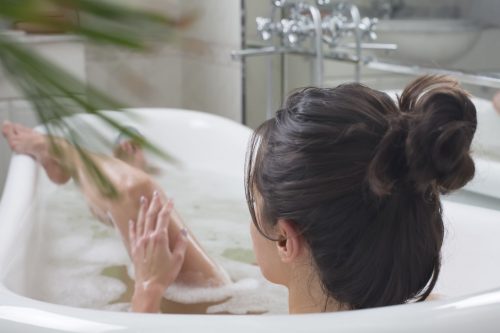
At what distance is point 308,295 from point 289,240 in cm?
10

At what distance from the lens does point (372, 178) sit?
1008 millimetres

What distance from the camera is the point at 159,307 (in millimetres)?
1760

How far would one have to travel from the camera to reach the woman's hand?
174 centimetres

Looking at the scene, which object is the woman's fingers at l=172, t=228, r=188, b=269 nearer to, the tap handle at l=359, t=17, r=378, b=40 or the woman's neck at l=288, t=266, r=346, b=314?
the woman's neck at l=288, t=266, r=346, b=314

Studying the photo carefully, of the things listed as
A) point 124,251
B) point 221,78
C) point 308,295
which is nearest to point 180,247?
point 124,251

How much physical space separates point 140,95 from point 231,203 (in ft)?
7.57

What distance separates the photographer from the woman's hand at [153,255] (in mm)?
1736

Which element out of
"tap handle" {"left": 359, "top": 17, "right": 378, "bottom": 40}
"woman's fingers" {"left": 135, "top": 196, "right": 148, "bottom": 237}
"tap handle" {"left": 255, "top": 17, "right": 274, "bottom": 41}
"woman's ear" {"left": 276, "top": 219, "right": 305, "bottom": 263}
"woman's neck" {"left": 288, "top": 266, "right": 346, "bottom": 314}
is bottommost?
"woman's fingers" {"left": 135, "top": 196, "right": 148, "bottom": 237}

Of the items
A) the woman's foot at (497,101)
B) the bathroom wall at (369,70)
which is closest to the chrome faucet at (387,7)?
the bathroom wall at (369,70)

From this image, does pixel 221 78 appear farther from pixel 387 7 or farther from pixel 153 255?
pixel 153 255

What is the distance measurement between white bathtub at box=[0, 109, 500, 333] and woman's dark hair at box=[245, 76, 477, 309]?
0.11 metres

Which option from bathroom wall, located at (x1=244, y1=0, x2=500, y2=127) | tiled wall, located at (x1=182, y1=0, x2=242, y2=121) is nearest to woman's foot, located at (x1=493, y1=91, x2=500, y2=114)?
bathroom wall, located at (x1=244, y1=0, x2=500, y2=127)

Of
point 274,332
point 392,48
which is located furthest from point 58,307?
point 392,48

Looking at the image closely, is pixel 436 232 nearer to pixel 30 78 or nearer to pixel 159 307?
pixel 159 307
